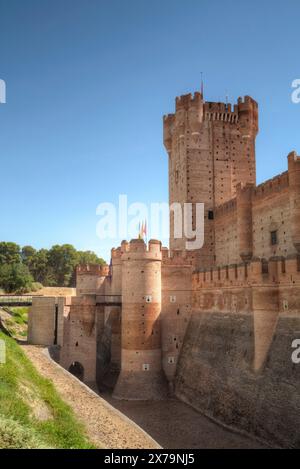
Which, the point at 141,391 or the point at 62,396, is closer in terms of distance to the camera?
the point at 62,396

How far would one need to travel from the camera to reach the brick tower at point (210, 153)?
3136 centimetres

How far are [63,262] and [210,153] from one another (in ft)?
136

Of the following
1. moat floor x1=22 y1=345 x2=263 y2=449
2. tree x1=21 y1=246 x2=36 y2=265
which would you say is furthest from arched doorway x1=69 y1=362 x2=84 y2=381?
tree x1=21 y1=246 x2=36 y2=265

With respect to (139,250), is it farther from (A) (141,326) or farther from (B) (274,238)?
(B) (274,238)

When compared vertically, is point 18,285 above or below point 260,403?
above

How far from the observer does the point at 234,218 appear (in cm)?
2805

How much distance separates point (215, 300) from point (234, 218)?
7.30 meters

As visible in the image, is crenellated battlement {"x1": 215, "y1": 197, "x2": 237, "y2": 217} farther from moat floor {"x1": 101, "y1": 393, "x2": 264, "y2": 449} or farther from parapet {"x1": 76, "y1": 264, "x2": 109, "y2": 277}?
moat floor {"x1": 101, "y1": 393, "x2": 264, "y2": 449}

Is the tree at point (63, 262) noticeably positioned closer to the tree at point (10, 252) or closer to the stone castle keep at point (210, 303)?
the tree at point (10, 252)

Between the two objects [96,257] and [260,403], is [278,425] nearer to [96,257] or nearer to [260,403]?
[260,403]

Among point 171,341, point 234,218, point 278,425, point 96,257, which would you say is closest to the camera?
point 278,425

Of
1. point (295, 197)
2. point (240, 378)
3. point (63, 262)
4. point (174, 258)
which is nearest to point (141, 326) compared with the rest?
point (174, 258)
